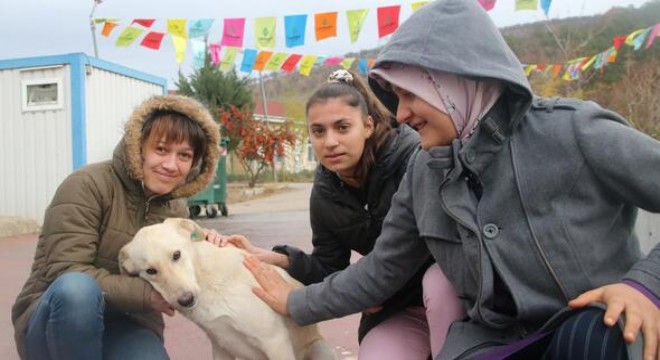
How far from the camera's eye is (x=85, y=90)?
36.7 ft

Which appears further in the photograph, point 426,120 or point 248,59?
point 248,59

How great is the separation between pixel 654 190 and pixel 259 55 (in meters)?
12.4

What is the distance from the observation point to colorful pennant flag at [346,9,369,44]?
36.6ft

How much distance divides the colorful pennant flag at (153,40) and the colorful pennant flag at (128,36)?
166 millimetres

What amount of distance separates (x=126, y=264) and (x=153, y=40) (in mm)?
10422

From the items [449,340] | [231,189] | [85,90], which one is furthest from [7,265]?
[231,189]

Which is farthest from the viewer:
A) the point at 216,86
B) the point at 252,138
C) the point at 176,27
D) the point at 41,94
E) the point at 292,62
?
the point at 216,86

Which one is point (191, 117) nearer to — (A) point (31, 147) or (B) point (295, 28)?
(B) point (295, 28)

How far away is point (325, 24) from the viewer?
11297 millimetres

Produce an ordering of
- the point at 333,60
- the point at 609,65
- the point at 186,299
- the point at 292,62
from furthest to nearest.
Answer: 1. the point at 609,65
2. the point at 333,60
3. the point at 292,62
4. the point at 186,299

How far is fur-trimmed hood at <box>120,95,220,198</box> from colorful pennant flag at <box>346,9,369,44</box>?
8641 mm

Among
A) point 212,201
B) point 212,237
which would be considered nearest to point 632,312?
point 212,237

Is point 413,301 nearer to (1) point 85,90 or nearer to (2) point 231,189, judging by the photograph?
(1) point 85,90

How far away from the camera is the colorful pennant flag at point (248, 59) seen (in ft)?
44.1
